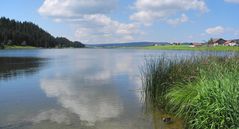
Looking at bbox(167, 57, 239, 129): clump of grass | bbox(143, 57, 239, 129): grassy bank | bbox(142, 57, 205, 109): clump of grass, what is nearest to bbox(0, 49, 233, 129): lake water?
bbox(142, 57, 205, 109): clump of grass

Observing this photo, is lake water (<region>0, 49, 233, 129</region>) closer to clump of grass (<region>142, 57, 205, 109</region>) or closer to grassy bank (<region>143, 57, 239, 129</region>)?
clump of grass (<region>142, 57, 205, 109</region>)

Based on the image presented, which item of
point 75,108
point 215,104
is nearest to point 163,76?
point 75,108

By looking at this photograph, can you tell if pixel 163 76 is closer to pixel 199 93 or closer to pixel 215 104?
pixel 199 93

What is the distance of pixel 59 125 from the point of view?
11.5 metres

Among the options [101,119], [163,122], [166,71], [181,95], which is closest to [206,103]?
[181,95]

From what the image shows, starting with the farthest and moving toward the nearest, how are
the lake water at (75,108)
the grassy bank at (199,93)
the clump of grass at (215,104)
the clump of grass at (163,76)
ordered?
1. the clump of grass at (163,76)
2. the lake water at (75,108)
3. the grassy bank at (199,93)
4. the clump of grass at (215,104)

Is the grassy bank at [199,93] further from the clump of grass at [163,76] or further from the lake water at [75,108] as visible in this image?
the lake water at [75,108]

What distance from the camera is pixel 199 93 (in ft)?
29.6

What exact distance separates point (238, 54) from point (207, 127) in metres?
7.45

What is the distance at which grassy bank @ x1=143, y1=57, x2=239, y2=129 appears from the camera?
789cm

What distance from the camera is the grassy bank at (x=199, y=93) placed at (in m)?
7.89

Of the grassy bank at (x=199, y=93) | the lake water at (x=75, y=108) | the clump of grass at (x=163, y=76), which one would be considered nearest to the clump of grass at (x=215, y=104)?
the grassy bank at (x=199, y=93)

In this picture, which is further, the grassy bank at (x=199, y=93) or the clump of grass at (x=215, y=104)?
the grassy bank at (x=199, y=93)

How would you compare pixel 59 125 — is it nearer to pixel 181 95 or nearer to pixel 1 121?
pixel 1 121
